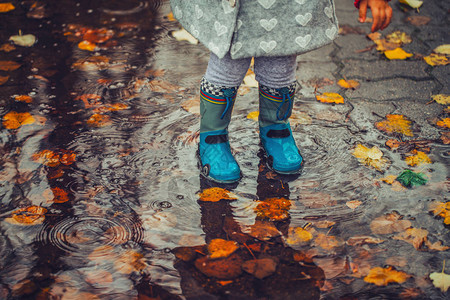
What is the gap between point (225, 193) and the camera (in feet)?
5.98

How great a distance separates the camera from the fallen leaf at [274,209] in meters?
1.72

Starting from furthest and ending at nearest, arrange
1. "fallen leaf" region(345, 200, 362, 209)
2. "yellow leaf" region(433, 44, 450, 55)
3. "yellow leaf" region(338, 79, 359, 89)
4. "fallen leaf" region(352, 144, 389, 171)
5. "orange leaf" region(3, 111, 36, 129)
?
"yellow leaf" region(433, 44, 450, 55) → "yellow leaf" region(338, 79, 359, 89) → "orange leaf" region(3, 111, 36, 129) → "fallen leaf" region(352, 144, 389, 171) → "fallen leaf" region(345, 200, 362, 209)

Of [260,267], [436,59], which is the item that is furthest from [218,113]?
[436,59]

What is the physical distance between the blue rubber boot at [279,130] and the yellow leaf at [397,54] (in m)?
1.25

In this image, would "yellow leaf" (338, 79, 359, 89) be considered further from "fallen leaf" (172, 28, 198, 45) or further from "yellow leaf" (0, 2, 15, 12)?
"yellow leaf" (0, 2, 15, 12)

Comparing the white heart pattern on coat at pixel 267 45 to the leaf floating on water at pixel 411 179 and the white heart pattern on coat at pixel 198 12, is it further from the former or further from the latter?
the leaf floating on water at pixel 411 179

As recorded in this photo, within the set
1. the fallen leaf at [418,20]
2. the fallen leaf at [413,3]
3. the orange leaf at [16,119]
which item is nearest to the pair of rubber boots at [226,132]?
the orange leaf at [16,119]

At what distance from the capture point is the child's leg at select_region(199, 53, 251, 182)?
5.66 ft

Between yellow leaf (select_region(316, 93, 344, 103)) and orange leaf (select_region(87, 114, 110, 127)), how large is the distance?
1148 mm

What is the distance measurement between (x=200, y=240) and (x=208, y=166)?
1.26ft

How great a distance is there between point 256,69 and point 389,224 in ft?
2.68

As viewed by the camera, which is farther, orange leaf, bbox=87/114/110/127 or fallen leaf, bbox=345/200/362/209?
orange leaf, bbox=87/114/110/127

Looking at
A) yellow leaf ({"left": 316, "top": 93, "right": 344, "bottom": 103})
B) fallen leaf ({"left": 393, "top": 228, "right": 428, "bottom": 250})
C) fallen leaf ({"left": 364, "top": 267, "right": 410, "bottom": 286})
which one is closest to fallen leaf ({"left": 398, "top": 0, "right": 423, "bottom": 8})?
yellow leaf ({"left": 316, "top": 93, "right": 344, "bottom": 103})

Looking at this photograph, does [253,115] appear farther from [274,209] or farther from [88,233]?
[88,233]
